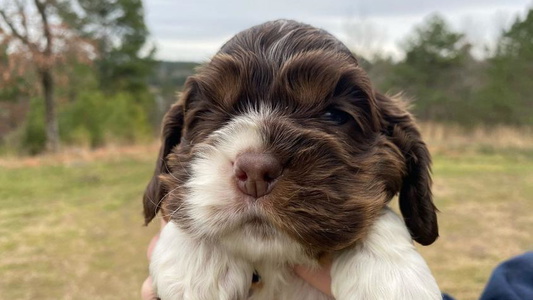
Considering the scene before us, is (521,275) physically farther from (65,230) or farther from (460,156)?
(460,156)

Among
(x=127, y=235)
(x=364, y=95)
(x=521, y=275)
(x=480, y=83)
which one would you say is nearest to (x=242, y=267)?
(x=364, y=95)

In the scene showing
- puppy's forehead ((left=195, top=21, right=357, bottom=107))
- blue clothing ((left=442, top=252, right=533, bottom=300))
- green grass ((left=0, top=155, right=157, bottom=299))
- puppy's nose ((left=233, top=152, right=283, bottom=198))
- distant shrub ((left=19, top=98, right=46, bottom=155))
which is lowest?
distant shrub ((left=19, top=98, right=46, bottom=155))

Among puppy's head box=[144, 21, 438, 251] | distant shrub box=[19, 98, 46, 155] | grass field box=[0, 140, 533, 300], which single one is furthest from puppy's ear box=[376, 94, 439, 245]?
distant shrub box=[19, 98, 46, 155]

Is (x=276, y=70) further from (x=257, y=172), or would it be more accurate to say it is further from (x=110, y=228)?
(x=110, y=228)

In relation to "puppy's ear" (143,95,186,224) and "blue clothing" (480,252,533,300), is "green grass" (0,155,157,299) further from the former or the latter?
"blue clothing" (480,252,533,300)

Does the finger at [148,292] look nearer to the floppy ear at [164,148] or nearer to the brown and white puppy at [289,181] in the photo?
the brown and white puppy at [289,181]

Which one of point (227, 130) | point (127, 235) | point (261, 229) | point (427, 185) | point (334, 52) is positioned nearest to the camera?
point (261, 229)

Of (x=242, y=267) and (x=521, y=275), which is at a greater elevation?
(x=242, y=267)

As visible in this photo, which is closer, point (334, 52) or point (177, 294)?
point (177, 294)

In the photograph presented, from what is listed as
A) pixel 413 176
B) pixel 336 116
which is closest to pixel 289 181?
pixel 336 116
